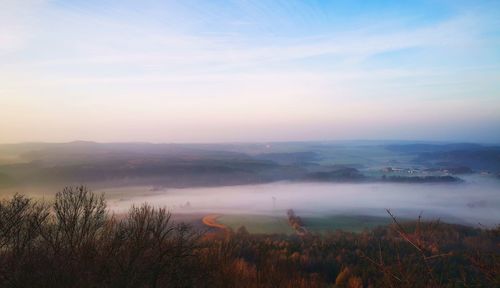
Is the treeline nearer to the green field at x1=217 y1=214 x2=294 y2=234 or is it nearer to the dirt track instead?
the dirt track

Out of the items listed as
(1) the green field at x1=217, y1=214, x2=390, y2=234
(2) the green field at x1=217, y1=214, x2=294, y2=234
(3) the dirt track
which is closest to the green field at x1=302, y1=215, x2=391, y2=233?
(1) the green field at x1=217, y1=214, x2=390, y2=234

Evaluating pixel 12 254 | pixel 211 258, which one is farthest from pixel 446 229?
pixel 12 254

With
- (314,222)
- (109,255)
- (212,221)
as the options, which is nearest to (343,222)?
(314,222)

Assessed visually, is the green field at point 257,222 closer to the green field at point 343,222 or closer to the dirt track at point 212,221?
the dirt track at point 212,221

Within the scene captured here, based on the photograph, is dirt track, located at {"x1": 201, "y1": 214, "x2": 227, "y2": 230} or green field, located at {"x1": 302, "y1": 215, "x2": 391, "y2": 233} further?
green field, located at {"x1": 302, "y1": 215, "x2": 391, "y2": 233}

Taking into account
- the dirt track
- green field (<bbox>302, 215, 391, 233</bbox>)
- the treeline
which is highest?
the treeline

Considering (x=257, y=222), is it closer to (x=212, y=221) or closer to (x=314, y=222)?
(x=212, y=221)

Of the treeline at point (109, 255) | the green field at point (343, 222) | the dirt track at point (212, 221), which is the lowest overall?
the green field at point (343, 222)

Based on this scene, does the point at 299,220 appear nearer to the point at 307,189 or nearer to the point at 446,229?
the point at 446,229

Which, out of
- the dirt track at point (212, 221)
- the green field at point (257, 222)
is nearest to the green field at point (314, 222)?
the green field at point (257, 222)

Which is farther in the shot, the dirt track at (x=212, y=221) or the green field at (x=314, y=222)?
the green field at (x=314, y=222)

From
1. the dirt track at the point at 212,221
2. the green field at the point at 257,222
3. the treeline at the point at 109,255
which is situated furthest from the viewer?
the green field at the point at 257,222
